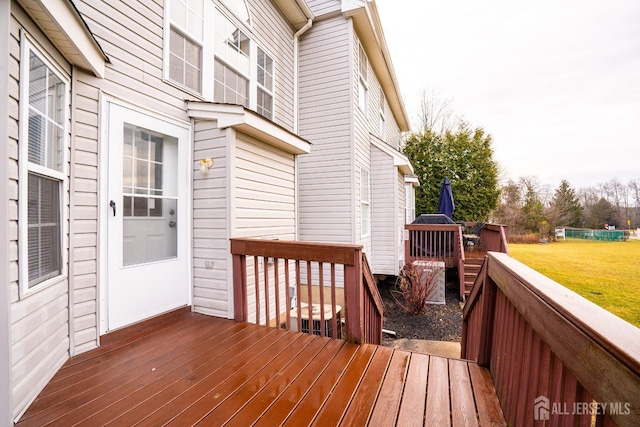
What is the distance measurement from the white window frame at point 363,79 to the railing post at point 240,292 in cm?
504

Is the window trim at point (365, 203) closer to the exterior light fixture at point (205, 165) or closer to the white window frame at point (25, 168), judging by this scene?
the exterior light fixture at point (205, 165)

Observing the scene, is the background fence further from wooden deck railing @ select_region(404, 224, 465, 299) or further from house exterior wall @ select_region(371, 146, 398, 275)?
house exterior wall @ select_region(371, 146, 398, 275)

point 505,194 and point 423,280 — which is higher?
point 505,194

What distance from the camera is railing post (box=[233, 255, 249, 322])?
3205 mm

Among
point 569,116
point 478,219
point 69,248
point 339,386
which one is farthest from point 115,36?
point 569,116

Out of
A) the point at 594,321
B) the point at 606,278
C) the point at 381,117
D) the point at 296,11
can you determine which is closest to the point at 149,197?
the point at 594,321

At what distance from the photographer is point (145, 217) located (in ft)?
9.90

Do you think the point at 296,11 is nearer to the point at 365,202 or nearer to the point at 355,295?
the point at 365,202

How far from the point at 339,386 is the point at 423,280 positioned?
4829 millimetres

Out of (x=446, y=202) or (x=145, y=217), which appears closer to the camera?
(x=145, y=217)

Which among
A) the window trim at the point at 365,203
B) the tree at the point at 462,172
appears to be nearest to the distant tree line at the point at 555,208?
the tree at the point at 462,172

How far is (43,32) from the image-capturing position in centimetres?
192

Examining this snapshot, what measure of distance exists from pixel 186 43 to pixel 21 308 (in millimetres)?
3291

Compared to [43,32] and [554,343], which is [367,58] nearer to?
[43,32]
